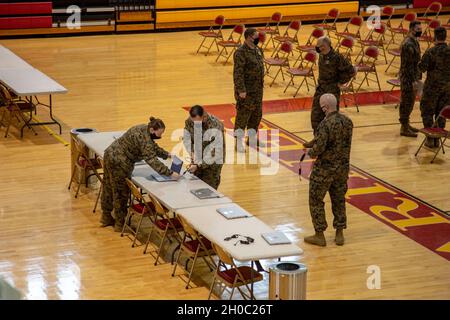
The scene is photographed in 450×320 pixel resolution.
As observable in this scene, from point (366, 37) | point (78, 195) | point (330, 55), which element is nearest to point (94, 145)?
point (78, 195)

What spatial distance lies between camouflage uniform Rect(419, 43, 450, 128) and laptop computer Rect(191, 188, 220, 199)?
5163mm

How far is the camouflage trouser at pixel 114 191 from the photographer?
11008mm

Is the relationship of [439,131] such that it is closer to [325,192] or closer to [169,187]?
[325,192]

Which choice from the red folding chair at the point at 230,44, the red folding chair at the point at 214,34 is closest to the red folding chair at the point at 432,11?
the red folding chair at the point at 230,44

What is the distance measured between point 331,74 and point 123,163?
3.87 m

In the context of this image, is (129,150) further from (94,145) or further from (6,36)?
(6,36)

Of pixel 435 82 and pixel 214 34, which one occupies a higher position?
pixel 214 34

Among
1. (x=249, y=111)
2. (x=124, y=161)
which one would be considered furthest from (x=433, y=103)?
(x=124, y=161)

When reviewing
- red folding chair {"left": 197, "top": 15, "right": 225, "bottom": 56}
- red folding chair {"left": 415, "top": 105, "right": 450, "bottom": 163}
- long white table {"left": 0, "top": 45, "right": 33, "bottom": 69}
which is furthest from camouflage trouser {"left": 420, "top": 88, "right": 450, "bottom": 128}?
red folding chair {"left": 197, "top": 15, "right": 225, "bottom": 56}

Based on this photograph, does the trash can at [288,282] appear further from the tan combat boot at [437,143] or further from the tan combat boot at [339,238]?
the tan combat boot at [437,143]

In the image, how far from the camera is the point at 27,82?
14.6 metres

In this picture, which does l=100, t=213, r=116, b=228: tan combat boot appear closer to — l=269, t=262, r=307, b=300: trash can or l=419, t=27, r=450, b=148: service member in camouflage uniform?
l=269, t=262, r=307, b=300: trash can

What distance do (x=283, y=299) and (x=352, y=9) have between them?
16697 mm

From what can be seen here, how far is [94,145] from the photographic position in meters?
11.9
